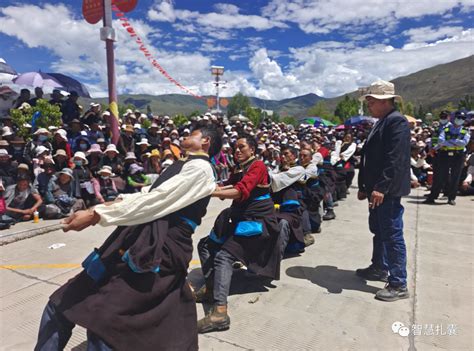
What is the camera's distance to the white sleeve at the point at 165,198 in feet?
5.97

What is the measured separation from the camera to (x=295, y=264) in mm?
4215

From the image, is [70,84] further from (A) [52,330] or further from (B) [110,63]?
(A) [52,330]

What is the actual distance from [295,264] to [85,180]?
4615mm

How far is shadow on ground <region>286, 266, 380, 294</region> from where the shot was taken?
3.53 m

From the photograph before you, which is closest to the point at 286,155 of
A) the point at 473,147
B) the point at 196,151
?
the point at 196,151

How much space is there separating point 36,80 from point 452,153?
1039 cm

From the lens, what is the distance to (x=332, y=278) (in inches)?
149

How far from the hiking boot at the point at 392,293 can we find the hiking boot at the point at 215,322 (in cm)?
150

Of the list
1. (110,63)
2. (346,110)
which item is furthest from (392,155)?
(346,110)

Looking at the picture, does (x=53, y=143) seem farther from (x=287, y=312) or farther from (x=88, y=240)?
(x=287, y=312)

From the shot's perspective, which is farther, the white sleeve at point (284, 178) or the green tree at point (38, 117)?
the green tree at point (38, 117)

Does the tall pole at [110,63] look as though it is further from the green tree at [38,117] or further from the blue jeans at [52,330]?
the blue jeans at [52,330]

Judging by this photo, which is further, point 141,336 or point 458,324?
point 458,324

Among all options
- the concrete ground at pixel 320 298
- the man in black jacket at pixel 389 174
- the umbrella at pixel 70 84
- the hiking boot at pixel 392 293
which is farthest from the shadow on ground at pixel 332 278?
the umbrella at pixel 70 84
